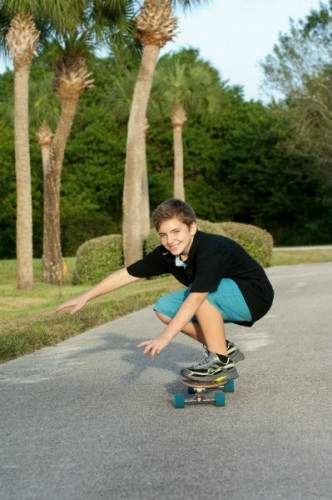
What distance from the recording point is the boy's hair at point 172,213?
21.3ft

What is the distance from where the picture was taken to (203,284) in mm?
6555

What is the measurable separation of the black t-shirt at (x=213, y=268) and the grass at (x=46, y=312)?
368 centimetres

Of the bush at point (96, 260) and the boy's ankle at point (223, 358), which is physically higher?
the boy's ankle at point (223, 358)

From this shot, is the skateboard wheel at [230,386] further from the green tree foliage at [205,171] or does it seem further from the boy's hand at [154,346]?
the green tree foliage at [205,171]

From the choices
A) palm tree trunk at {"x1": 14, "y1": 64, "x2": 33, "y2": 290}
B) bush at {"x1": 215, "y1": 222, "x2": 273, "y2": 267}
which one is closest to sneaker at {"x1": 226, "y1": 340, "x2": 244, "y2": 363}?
palm tree trunk at {"x1": 14, "y1": 64, "x2": 33, "y2": 290}

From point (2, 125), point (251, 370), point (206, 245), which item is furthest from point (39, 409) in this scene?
point (2, 125)

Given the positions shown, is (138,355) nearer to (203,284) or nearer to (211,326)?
(211,326)

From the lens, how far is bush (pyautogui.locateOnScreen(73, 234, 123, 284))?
2609 centimetres

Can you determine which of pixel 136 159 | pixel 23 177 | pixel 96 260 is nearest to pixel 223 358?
pixel 23 177

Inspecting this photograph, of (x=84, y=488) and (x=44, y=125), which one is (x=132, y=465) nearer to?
(x=84, y=488)

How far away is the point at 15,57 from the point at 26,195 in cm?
328

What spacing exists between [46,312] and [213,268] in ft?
32.5

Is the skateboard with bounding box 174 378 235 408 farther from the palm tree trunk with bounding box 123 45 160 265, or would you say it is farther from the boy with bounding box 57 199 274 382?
the palm tree trunk with bounding box 123 45 160 265

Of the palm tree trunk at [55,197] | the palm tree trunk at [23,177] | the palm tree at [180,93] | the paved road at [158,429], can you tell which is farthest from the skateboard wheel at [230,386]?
the palm tree at [180,93]
